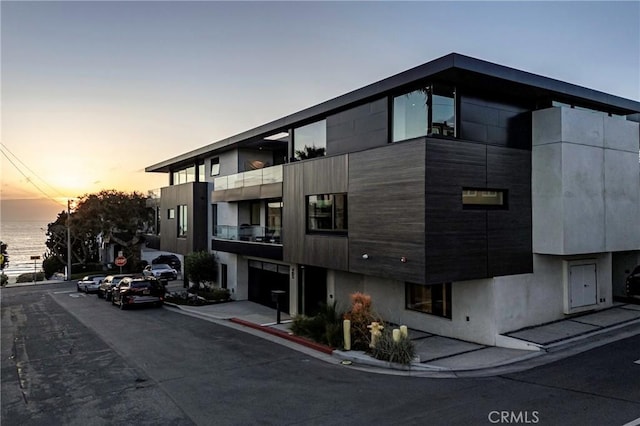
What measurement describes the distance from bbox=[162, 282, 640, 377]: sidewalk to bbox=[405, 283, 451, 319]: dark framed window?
0.80 metres

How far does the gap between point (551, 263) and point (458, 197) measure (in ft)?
14.8

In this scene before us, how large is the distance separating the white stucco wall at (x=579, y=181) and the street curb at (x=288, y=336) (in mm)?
7171

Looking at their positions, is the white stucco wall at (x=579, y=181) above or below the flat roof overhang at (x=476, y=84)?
below

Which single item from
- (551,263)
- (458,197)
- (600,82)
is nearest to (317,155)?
(458,197)

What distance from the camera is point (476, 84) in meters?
12.8

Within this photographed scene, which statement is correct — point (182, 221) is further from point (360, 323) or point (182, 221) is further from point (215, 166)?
point (360, 323)

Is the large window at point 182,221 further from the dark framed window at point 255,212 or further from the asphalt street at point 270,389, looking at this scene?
the asphalt street at point 270,389

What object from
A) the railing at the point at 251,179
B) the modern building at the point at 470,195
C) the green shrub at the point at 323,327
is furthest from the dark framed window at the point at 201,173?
the green shrub at the point at 323,327

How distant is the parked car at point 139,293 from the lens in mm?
23922

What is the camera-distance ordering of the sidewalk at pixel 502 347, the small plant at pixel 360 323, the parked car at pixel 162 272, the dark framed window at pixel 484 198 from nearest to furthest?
1. the sidewalk at pixel 502 347
2. the small plant at pixel 360 323
3. the dark framed window at pixel 484 198
4. the parked car at pixel 162 272

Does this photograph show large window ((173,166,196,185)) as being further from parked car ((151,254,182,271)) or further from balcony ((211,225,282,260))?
parked car ((151,254,182,271))

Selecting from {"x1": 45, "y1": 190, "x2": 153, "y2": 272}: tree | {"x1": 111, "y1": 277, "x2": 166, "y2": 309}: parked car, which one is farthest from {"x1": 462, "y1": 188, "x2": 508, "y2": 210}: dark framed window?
{"x1": 45, "y1": 190, "x2": 153, "y2": 272}: tree

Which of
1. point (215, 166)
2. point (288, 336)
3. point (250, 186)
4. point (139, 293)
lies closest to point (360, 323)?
point (288, 336)

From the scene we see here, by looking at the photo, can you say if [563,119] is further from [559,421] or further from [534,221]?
[559,421]
